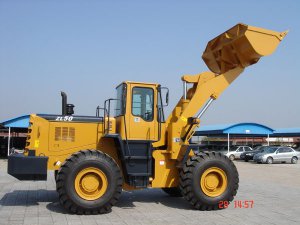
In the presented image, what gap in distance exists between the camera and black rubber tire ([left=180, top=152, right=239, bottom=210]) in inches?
382

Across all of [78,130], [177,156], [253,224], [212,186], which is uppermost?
[78,130]

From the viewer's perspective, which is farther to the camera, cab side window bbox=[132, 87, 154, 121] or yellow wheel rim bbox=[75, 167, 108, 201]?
cab side window bbox=[132, 87, 154, 121]

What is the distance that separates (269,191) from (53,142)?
25.3 ft

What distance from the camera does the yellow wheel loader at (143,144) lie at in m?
9.44

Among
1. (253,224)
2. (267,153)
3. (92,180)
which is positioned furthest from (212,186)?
(267,153)

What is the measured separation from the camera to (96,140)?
10359 millimetres

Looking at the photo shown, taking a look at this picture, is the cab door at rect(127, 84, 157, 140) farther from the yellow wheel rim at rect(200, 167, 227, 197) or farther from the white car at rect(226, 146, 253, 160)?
the white car at rect(226, 146, 253, 160)

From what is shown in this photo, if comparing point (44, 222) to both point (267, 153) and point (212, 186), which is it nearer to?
point (212, 186)

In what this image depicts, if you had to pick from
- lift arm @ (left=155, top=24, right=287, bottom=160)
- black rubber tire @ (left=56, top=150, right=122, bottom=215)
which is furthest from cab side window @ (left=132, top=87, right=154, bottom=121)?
black rubber tire @ (left=56, top=150, right=122, bottom=215)

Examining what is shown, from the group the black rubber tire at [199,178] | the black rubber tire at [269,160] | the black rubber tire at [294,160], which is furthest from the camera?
the black rubber tire at [294,160]

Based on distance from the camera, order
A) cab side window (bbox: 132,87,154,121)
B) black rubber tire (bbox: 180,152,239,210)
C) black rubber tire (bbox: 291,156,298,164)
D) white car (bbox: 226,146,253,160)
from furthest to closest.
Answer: white car (bbox: 226,146,253,160) < black rubber tire (bbox: 291,156,298,164) < cab side window (bbox: 132,87,154,121) < black rubber tire (bbox: 180,152,239,210)

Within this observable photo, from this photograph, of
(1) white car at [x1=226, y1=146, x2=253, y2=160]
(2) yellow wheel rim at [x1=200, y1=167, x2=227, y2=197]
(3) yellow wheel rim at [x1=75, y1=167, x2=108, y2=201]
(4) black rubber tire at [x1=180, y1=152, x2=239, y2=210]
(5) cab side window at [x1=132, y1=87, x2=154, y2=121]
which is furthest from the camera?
(1) white car at [x1=226, y1=146, x2=253, y2=160]

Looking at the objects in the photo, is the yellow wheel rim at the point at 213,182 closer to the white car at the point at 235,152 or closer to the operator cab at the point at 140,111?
the operator cab at the point at 140,111
